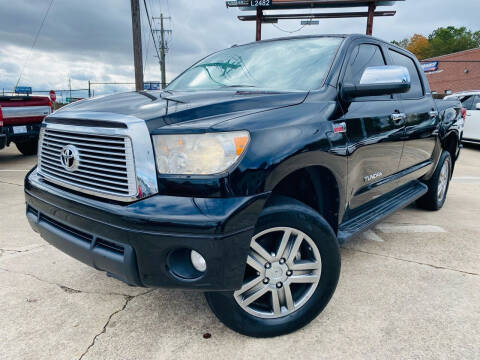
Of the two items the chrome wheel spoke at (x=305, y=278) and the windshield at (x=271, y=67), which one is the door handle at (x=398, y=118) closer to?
the windshield at (x=271, y=67)

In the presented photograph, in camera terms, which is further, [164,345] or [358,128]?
[358,128]

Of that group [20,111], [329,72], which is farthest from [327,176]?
[20,111]

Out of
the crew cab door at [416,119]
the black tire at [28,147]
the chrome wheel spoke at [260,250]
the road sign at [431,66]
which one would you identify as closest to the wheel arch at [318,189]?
the chrome wheel spoke at [260,250]

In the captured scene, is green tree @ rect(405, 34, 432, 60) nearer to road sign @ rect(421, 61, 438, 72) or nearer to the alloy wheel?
road sign @ rect(421, 61, 438, 72)

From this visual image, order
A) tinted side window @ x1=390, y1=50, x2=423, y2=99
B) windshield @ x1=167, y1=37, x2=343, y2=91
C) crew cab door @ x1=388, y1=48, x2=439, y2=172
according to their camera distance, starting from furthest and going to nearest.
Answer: tinted side window @ x1=390, y1=50, x2=423, y2=99, crew cab door @ x1=388, y1=48, x2=439, y2=172, windshield @ x1=167, y1=37, x2=343, y2=91

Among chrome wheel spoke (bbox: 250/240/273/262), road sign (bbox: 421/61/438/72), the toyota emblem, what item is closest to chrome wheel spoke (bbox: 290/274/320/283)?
chrome wheel spoke (bbox: 250/240/273/262)

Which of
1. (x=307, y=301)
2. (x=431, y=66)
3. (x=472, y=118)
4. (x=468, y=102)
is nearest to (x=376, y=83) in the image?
(x=307, y=301)

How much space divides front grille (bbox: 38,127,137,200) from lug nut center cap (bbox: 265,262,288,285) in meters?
0.82

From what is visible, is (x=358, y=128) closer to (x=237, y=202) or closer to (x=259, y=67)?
(x=259, y=67)

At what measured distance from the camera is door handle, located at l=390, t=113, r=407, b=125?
2967 millimetres

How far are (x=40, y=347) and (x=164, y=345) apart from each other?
65 centimetres

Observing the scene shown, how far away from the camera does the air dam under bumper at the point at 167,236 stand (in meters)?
1.62

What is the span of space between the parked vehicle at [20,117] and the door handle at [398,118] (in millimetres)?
6463

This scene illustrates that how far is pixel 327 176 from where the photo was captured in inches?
90.0
